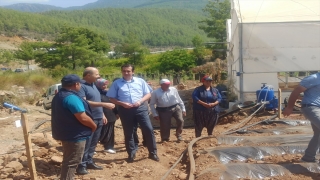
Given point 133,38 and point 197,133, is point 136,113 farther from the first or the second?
point 133,38

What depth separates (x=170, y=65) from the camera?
43500 millimetres

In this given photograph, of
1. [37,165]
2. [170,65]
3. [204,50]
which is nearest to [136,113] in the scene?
[37,165]

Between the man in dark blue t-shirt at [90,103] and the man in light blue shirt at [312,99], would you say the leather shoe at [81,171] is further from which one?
the man in light blue shirt at [312,99]

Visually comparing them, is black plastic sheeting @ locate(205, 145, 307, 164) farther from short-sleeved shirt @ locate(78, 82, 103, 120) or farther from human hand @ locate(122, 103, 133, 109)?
short-sleeved shirt @ locate(78, 82, 103, 120)

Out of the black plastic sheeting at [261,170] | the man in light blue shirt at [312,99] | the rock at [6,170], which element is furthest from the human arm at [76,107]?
the man in light blue shirt at [312,99]

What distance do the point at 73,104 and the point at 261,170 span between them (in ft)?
8.74

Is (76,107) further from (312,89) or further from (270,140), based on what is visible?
(270,140)

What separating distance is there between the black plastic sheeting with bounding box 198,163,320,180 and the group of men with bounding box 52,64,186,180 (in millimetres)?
1547

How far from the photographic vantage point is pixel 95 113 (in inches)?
236

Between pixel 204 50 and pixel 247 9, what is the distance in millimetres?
35125

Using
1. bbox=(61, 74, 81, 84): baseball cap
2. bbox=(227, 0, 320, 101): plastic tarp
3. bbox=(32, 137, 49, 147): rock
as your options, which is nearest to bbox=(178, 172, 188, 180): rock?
bbox=(61, 74, 81, 84): baseball cap

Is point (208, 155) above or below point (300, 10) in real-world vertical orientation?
below

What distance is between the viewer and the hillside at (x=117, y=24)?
10438cm

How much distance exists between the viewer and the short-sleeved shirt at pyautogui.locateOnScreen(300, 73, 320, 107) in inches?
213
